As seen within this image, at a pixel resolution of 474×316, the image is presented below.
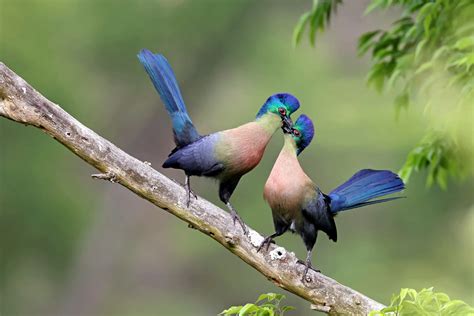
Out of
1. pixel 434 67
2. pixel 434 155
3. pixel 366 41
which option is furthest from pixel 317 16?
pixel 434 155

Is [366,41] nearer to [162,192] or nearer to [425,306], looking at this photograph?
[162,192]

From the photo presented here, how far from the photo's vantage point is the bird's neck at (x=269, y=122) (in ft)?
13.7

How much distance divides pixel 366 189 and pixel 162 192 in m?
1.03

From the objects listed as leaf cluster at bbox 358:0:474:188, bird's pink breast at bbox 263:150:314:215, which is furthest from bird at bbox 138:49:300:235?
leaf cluster at bbox 358:0:474:188

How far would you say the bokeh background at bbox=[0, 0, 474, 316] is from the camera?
1491 cm

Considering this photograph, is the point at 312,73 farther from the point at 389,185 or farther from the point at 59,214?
the point at 389,185

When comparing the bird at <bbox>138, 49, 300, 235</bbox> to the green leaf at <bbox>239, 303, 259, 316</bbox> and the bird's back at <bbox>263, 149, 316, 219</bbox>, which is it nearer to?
the bird's back at <bbox>263, 149, 316, 219</bbox>

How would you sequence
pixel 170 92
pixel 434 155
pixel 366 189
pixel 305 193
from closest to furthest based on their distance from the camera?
pixel 305 193 → pixel 170 92 → pixel 366 189 → pixel 434 155

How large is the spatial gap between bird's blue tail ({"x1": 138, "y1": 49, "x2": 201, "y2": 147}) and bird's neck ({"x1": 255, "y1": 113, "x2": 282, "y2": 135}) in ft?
1.70

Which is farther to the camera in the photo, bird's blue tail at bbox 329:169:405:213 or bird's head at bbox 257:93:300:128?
bird's blue tail at bbox 329:169:405:213

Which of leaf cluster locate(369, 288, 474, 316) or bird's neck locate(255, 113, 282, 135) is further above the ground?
bird's neck locate(255, 113, 282, 135)

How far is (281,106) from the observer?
13.9ft

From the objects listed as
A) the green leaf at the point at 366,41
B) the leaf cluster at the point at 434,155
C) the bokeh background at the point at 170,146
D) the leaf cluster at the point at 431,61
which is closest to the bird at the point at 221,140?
the leaf cluster at the point at 431,61

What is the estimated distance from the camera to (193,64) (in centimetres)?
1877
